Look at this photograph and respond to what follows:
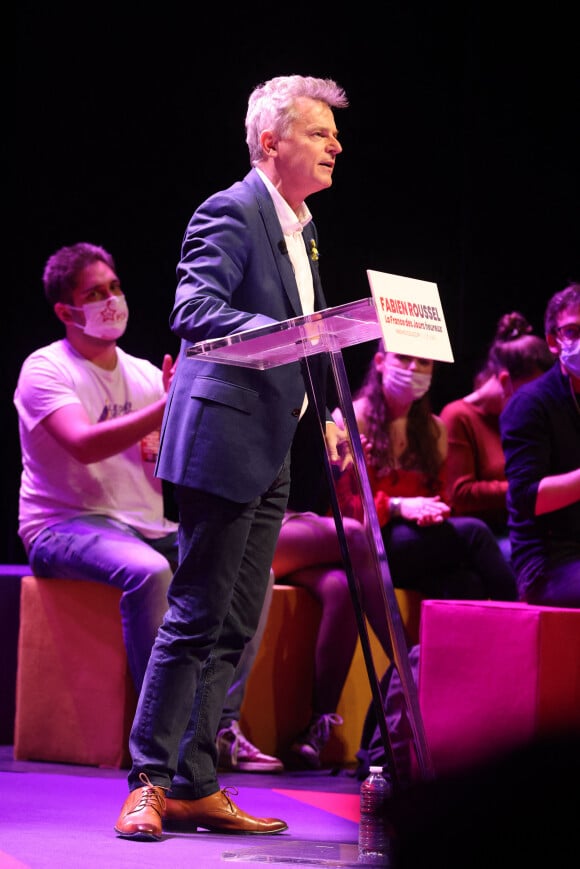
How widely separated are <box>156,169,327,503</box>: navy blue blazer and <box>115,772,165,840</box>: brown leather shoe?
61 centimetres

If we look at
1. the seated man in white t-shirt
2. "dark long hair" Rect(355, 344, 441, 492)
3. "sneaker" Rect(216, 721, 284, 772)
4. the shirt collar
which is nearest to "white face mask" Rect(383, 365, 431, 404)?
"dark long hair" Rect(355, 344, 441, 492)

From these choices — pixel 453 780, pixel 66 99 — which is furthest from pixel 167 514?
pixel 453 780

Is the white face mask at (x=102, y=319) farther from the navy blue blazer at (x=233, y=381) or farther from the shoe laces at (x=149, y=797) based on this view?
the shoe laces at (x=149, y=797)

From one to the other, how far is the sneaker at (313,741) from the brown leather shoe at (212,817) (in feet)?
4.01

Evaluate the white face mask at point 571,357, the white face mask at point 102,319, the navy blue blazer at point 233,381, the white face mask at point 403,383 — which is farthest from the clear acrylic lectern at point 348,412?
the white face mask at point 403,383

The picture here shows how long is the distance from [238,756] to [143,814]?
4.30 ft

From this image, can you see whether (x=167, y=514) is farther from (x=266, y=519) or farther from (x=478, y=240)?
(x=266, y=519)

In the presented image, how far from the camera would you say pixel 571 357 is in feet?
10.3

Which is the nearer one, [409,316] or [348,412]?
[409,316]

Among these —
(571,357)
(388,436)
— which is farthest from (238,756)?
(571,357)

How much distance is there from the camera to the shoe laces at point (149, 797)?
2.24 metres

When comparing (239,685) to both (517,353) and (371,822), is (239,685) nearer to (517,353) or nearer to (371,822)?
(371,822)

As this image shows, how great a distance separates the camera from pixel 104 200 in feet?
15.7

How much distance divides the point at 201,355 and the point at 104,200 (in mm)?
2942
